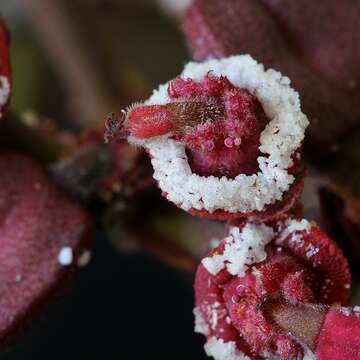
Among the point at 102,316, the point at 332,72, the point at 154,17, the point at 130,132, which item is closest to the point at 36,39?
the point at 154,17

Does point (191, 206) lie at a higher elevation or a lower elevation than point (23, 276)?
higher

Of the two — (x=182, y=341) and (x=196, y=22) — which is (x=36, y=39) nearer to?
(x=182, y=341)

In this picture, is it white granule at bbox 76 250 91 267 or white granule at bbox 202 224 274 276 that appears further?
white granule at bbox 76 250 91 267

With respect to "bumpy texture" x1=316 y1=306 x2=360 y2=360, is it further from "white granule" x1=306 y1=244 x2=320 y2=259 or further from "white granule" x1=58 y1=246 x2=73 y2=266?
"white granule" x1=58 y1=246 x2=73 y2=266

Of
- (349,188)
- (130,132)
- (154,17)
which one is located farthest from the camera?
(154,17)

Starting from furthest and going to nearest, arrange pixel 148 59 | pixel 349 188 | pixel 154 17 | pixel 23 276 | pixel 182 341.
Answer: pixel 154 17
pixel 148 59
pixel 182 341
pixel 349 188
pixel 23 276

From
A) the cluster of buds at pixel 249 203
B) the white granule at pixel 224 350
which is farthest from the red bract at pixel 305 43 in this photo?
the white granule at pixel 224 350

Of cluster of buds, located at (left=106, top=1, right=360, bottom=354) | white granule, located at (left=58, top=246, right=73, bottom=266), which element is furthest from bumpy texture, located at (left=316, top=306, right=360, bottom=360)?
white granule, located at (left=58, top=246, right=73, bottom=266)
